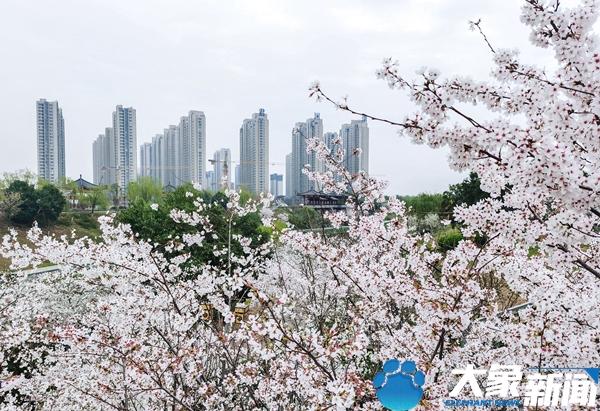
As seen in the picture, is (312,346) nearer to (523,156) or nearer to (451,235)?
(523,156)

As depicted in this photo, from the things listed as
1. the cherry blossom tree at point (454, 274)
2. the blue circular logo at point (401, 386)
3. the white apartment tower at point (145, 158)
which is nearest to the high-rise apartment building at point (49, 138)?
the white apartment tower at point (145, 158)

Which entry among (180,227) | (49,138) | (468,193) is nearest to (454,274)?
(180,227)

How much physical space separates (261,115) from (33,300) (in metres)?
71.7

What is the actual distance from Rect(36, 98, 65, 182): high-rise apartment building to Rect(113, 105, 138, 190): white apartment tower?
10991 mm

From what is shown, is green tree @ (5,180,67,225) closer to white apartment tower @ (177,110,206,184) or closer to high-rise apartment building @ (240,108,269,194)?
high-rise apartment building @ (240,108,269,194)

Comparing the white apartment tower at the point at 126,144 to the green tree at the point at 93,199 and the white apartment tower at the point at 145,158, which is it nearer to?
the white apartment tower at the point at 145,158

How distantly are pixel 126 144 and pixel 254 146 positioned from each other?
31.0 m

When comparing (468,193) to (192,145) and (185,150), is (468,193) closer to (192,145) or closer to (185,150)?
(192,145)

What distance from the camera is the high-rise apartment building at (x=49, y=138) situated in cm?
8381

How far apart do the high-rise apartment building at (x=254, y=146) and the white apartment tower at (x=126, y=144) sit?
26.1 m

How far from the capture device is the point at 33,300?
1226 centimetres

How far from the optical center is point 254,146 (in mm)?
82812

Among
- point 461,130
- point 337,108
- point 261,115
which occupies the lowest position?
point 461,130

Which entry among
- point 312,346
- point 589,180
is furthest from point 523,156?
point 312,346
